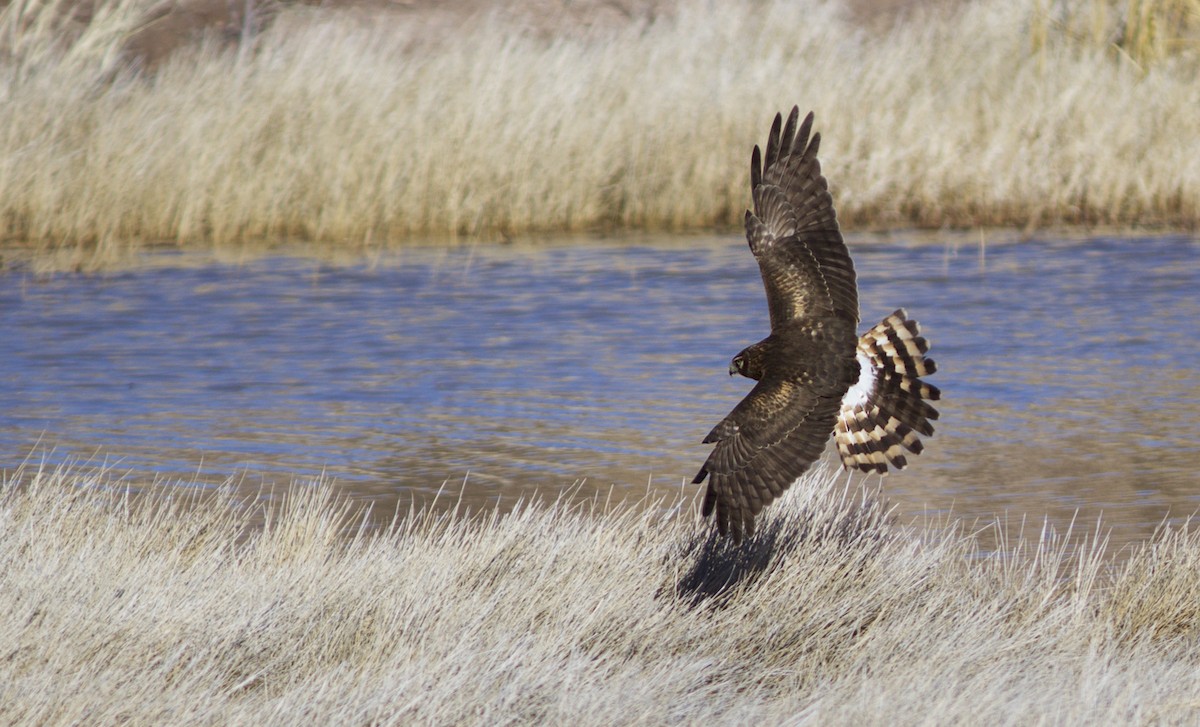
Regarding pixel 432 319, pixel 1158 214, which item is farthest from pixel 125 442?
pixel 1158 214

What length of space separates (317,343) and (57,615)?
6242 mm

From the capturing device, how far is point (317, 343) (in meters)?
10.7

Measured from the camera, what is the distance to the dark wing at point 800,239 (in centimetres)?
559

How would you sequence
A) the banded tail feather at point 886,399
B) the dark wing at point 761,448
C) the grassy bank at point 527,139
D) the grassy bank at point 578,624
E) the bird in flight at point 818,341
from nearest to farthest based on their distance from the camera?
the grassy bank at point 578,624 < the dark wing at point 761,448 < the bird in flight at point 818,341 < the banded tail feather at point 886,399 < the grassy bank at point 527,139

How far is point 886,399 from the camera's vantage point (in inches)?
224

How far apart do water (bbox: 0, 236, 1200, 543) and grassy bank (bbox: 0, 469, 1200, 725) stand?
4.04ft

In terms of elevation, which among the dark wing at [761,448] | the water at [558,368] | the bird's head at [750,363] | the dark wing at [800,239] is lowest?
the water at [558,368]

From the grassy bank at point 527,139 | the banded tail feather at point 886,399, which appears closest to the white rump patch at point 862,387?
the banded tail feather at point 886,399

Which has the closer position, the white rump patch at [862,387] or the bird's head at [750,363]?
the bird's head at [750,363]

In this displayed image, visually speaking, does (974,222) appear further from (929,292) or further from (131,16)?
(131,16)

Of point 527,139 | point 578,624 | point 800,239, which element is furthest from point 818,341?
point 527,139

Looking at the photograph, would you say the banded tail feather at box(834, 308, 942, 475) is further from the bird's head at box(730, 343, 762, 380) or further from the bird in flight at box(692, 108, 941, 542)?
the bird's head at box(730, 343, 762, 380)

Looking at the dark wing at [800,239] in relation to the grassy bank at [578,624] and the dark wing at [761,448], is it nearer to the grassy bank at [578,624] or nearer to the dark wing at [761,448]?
the dark wing at [761,448]

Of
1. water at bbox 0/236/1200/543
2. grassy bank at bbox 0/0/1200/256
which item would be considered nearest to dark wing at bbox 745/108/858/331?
water at bbox 0/236/1200/543
